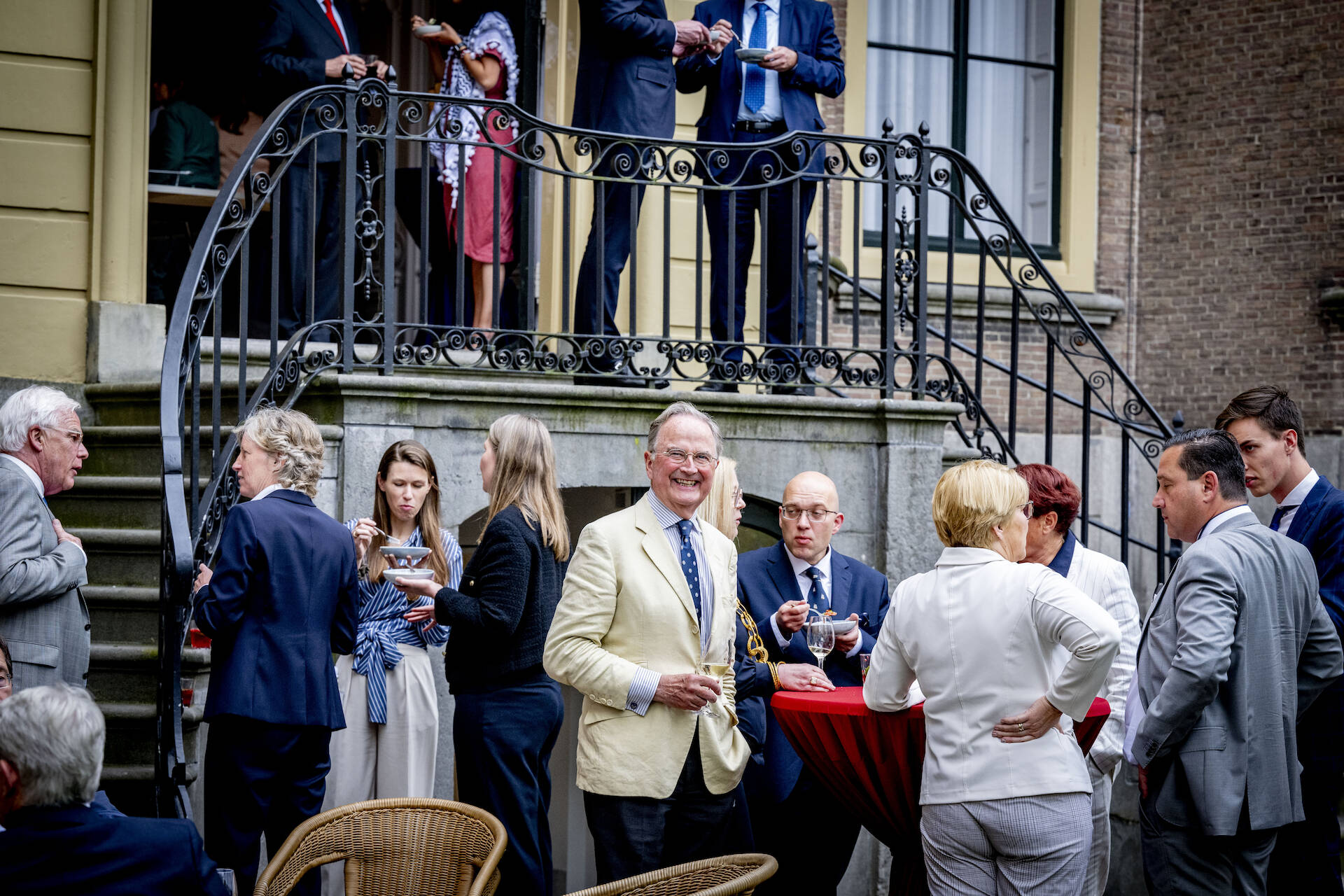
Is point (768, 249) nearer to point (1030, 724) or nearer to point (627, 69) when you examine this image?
point (627, 69)

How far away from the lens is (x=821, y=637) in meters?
4.59

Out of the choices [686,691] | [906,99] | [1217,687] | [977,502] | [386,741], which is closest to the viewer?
[977,502]

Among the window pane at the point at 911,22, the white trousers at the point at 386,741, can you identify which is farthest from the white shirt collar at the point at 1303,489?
the window pane at the point at 911,22

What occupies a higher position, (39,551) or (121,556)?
(39,551)

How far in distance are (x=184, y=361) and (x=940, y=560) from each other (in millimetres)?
2973

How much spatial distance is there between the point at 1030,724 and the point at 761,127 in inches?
169

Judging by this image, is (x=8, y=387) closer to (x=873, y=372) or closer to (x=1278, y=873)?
(x=873, y=372)

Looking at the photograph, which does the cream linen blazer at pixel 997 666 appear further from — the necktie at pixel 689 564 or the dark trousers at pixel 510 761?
the dark trousers at pixel 510 761

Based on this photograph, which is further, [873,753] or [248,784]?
[248,784]

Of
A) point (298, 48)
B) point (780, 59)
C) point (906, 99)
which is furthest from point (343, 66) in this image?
point (906, 99)

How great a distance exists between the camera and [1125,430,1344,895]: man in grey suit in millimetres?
4172

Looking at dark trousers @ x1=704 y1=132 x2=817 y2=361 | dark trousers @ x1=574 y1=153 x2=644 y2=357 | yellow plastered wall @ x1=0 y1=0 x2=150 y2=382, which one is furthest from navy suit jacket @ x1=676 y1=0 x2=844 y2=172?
yellow plastered wall @ x1=0 y1=0 x2=150 y2=382

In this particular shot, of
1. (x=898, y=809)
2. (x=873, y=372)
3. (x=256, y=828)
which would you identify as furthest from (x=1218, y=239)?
(x=256, y=828)

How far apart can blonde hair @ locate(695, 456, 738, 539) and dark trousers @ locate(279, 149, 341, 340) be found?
3239mm
